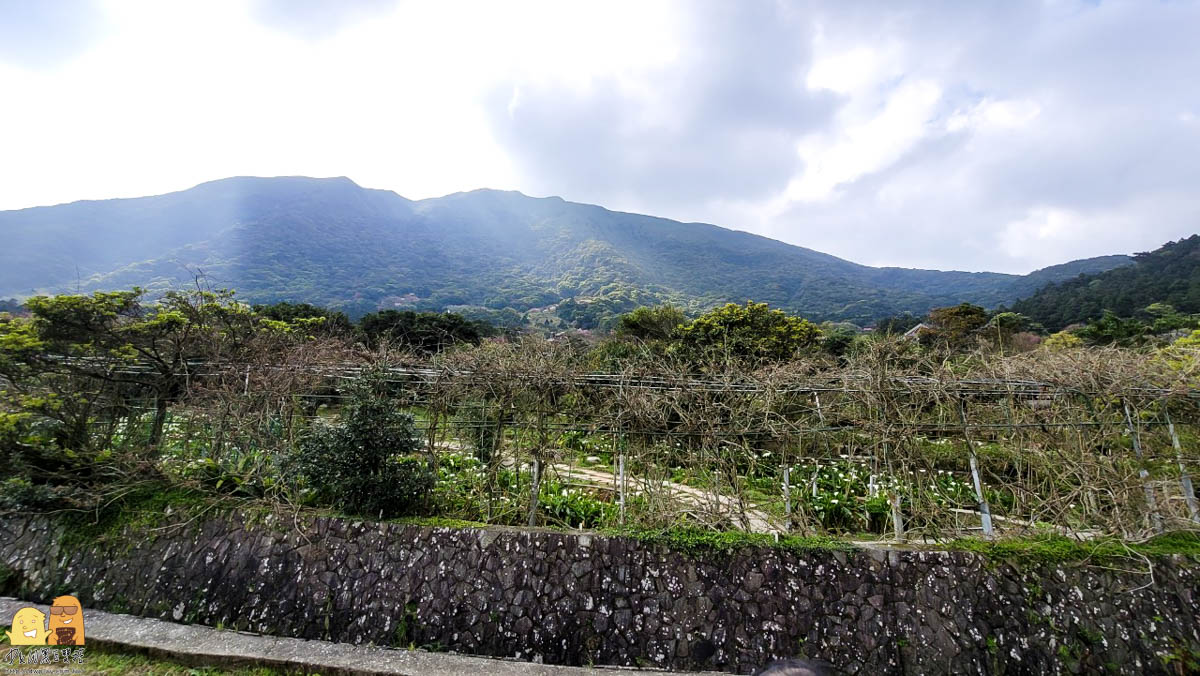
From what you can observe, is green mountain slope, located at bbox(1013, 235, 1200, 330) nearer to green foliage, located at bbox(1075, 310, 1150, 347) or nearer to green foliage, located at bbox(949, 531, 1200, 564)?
green foliage, located at bbox(1075, 310, 1150, 347)

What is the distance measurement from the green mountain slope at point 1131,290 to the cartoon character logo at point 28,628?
1641 inches


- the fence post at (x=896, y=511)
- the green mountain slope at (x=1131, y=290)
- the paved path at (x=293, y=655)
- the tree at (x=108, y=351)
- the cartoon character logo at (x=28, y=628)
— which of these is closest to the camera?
the paved path at (x=293, y=655)

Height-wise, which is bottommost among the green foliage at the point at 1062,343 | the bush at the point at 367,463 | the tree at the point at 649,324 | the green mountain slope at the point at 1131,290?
the bush at the point at 367,463

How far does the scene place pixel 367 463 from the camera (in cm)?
433

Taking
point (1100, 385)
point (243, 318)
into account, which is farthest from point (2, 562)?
point (1100, 385)

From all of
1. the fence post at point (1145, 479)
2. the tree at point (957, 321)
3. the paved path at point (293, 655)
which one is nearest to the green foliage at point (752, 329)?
the tree at point (957, 321)

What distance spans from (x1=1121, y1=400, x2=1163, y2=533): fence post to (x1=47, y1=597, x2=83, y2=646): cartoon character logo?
975 centimetres

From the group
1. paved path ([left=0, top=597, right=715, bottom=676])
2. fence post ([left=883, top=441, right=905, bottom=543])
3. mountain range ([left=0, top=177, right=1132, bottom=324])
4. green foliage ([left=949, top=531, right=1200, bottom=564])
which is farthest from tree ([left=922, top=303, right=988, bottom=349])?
mountain range ([left=0, top=177, right=1132, bottom=324])

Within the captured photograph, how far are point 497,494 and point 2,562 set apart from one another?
198 inches

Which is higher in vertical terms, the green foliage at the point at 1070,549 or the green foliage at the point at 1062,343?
the green foliage at the point at 1062,343

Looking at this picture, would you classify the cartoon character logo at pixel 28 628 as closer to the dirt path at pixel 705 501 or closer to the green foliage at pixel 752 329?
the dirt path at pixel 705 501

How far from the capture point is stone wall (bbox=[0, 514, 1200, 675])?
3.49m

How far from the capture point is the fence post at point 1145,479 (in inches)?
161

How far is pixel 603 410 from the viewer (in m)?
4.80
